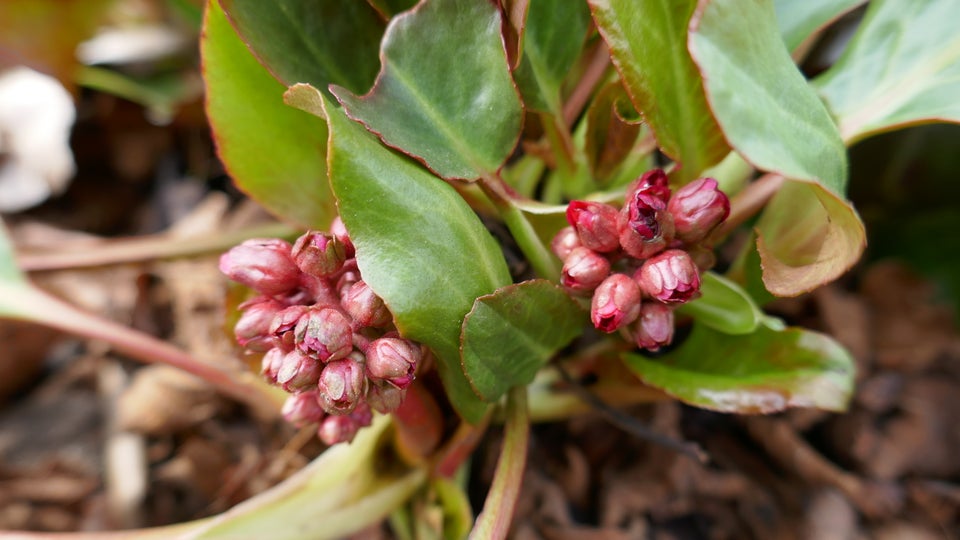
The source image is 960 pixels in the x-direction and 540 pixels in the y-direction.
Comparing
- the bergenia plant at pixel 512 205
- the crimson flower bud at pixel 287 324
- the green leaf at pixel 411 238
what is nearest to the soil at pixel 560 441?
the bergenia plant at pixel 512 205

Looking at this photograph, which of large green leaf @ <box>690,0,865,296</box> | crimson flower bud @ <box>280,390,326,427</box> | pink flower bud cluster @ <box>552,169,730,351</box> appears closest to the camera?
large green leaf @ <box>690,0,865,296</box>

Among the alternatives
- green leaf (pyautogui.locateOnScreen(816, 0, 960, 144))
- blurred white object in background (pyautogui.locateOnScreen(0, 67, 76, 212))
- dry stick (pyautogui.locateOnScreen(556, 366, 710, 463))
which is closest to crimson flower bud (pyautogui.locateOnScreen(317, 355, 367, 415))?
dry stick (pyautogui.locateOnScreen(556, 366, 710, 463))

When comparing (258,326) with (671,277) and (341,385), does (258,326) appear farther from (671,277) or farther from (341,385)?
(671,277)

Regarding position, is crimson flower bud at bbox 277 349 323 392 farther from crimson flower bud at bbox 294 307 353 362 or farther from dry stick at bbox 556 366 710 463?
dry stick at bbox 556 366 710 463

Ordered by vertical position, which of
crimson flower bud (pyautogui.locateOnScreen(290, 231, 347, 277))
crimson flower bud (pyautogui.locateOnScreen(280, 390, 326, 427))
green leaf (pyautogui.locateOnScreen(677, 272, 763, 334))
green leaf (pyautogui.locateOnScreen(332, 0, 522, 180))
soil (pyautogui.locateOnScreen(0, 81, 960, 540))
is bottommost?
soil (pyautogui.locateOnScreen(0, 81, 960, 540))

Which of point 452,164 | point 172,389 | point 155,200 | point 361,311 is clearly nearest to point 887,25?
point 452,164

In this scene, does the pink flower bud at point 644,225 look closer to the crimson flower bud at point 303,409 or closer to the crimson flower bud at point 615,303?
the crimson flower bud at point 615,303
